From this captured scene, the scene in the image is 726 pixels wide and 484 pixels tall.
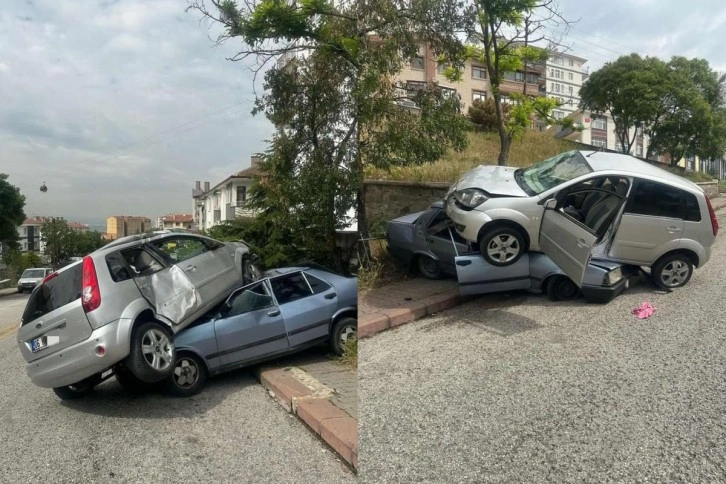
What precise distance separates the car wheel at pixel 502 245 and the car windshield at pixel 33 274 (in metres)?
2.30

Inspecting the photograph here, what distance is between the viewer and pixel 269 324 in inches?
85.1

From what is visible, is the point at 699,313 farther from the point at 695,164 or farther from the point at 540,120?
the point at 540,120

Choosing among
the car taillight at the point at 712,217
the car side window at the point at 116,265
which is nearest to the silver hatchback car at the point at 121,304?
the car side window at the point at 116,265

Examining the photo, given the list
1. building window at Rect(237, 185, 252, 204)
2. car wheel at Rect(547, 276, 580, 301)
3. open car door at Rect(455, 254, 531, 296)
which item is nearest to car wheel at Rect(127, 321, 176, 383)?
building window at Rect(237, 185, 252, 204)

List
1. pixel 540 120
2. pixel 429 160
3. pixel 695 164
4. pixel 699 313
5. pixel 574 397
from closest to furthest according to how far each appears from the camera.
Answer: pixel 429 160, pixel 574 397, pixel 540 120, pixel 695 164, pixel 699 313

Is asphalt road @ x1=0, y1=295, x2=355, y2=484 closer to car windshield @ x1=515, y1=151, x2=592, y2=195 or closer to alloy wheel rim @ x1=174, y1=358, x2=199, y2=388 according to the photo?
alloy wheel rim @ x1=174, y1=358, x2=199, y2=388

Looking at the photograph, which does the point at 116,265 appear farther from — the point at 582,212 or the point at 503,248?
the point at 582,212

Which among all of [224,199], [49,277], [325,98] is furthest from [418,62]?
[49,277]

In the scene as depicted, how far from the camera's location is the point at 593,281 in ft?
10.8

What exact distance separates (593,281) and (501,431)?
Answer: 124 centimetres

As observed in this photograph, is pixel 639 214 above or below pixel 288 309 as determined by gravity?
above

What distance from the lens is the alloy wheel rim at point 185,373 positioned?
1.85 metres

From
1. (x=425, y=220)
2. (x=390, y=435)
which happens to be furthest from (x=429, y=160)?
(x=390, y=435)

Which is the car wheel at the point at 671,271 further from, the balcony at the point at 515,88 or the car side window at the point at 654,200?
the balcony at the point at 515,88
